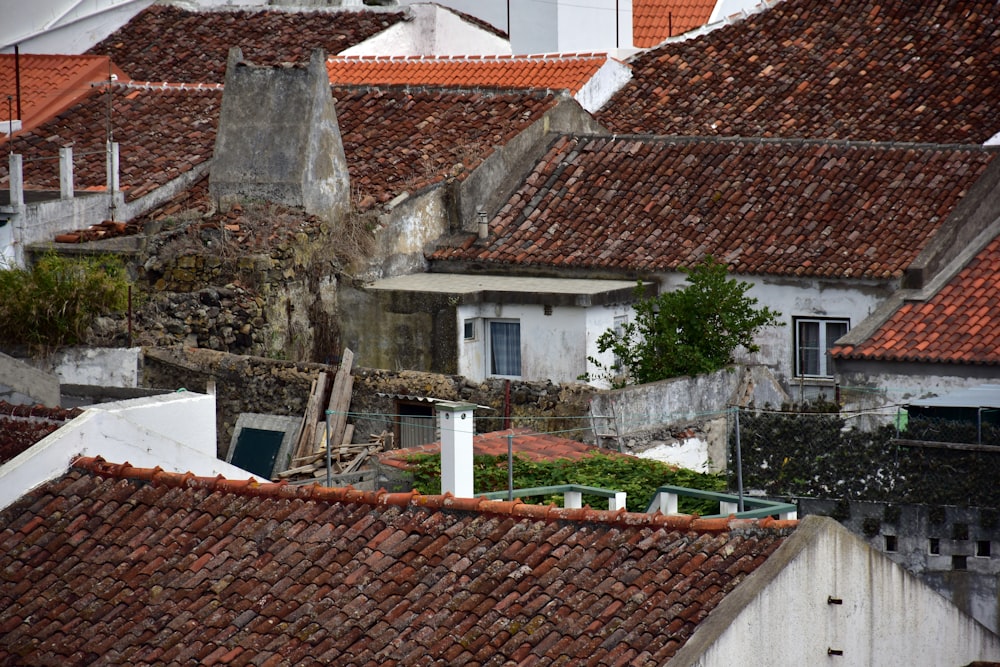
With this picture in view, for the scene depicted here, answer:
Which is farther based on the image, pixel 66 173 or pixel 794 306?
pixel 66 173

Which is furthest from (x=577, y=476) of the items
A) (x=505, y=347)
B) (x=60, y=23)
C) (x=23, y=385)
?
(x=60, y=23)

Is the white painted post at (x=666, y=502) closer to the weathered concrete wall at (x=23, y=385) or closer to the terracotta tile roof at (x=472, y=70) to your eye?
the weathered concrete wall at (x=23, y=385)

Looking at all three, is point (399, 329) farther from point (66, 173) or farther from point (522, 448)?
point (66, 173)

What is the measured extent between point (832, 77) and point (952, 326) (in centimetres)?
1013

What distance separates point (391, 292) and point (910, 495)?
31.4 ft

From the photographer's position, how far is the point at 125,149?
3155 centimetres

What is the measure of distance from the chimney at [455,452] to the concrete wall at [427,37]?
20.8 metres

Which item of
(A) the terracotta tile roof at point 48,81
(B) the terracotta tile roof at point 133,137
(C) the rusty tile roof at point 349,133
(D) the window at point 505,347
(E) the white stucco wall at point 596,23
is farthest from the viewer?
(E) the white stucco wall at point 596,23

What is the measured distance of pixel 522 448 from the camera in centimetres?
2125

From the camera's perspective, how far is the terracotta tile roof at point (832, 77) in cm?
3106

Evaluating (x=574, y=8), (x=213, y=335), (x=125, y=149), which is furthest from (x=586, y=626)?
(x=574, y=8)

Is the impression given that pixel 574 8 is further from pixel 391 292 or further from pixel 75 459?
pixel 75 459

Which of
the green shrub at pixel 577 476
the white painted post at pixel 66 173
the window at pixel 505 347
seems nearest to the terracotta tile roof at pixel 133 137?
the white painted post at pixel 66 173

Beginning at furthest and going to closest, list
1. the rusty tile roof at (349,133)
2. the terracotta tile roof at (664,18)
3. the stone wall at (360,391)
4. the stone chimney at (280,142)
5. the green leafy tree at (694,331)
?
the terracotta tile roof at (664,18)
the rusty tile roof at (349,133)
the stone chimney at (280,142)
the green leafy tree at (694,331)
the stone wall at (360,391)
